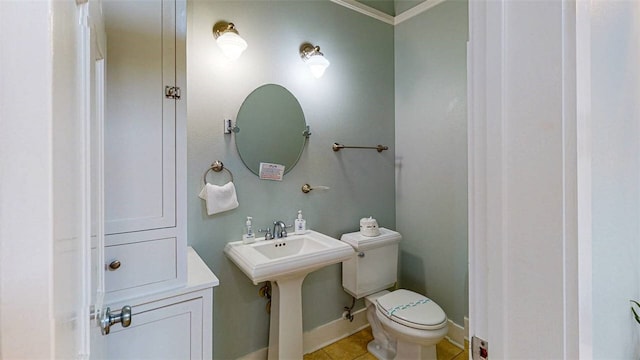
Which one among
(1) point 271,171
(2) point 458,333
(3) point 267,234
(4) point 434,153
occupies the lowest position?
(2) point 458,333

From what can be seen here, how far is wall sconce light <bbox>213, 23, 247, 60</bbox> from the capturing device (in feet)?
4.93

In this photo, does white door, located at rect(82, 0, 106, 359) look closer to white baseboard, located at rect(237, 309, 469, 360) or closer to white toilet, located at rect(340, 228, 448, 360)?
white toilet, located at rect(340, 228, 448, 360)

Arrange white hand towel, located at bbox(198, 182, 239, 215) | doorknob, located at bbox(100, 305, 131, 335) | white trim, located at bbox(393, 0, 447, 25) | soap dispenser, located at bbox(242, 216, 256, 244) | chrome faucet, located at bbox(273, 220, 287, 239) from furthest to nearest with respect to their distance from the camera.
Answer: white trim, located at bbox(393, 0, 447, 25) → chrome faucet, located at bbox(273, 220, 287, 239) → soap dispenser, located at bbox(242, 216, 256, 244) → white hand towel, located at bbox(198, 182, 239, 215) → doorknob, located at bbox(100, 305, 131, 335)

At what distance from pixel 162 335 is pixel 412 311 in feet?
4.30

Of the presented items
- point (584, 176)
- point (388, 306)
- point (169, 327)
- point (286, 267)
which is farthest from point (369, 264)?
point (584, 176)

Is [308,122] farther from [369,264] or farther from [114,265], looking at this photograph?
[114,265]

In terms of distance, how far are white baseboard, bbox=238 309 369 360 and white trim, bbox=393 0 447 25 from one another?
2375 mm

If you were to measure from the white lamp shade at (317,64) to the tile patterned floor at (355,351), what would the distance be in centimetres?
192

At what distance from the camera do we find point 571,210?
16.0 inches

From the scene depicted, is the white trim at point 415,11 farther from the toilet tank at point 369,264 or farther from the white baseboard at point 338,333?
the white baseboard at point 338,333

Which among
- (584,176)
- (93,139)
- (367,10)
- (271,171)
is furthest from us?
(367,10)

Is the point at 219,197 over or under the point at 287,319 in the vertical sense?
over

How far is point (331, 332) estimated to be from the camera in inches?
80.0

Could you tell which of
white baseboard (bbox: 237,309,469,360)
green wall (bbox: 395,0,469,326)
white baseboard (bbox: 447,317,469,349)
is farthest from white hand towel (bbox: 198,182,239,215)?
white baseboard (bbox: 447,317,469,349)
